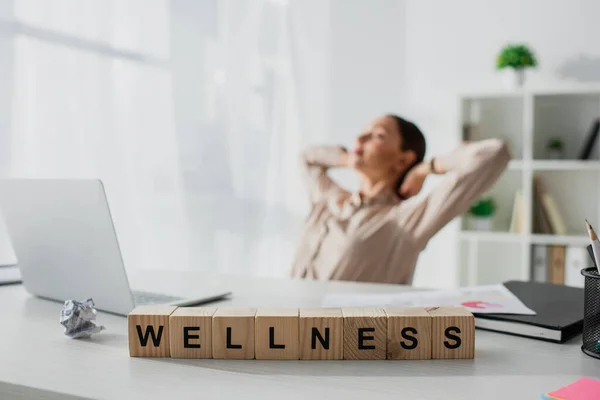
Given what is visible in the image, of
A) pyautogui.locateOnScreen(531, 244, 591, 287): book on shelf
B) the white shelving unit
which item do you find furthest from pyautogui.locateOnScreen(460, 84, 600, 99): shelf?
pyautogui.locateOnScreen(531, 244, 591, 287): book on shelf

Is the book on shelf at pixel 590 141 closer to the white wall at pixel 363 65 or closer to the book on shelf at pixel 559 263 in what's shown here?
the book on shelf at pixel 559 263

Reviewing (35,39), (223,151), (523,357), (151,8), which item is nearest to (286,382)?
(523,357)

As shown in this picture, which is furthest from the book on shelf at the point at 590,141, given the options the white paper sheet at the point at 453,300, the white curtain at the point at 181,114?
the white paper sheet at the point at 453,300

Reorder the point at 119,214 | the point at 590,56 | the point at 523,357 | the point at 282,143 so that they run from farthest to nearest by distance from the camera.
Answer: the point at 282,143
the point at 590,56
the point at 119,214
the point at 523,357

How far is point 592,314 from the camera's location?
2.57ft

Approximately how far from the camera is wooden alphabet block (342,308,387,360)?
0.76 meters

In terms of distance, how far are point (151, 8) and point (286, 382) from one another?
2387 millimetres

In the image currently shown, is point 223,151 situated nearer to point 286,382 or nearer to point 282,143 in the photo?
point 282,143

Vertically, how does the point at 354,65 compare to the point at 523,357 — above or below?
above

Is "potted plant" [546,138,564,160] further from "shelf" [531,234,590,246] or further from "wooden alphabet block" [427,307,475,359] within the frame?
"wooden alphabet block" [427,307,475,359]

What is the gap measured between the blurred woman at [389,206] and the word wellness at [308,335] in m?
1.11

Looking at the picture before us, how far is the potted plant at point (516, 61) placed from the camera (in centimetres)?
291

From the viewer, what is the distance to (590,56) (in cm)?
300

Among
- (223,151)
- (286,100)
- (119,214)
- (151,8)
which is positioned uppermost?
(151,8)
